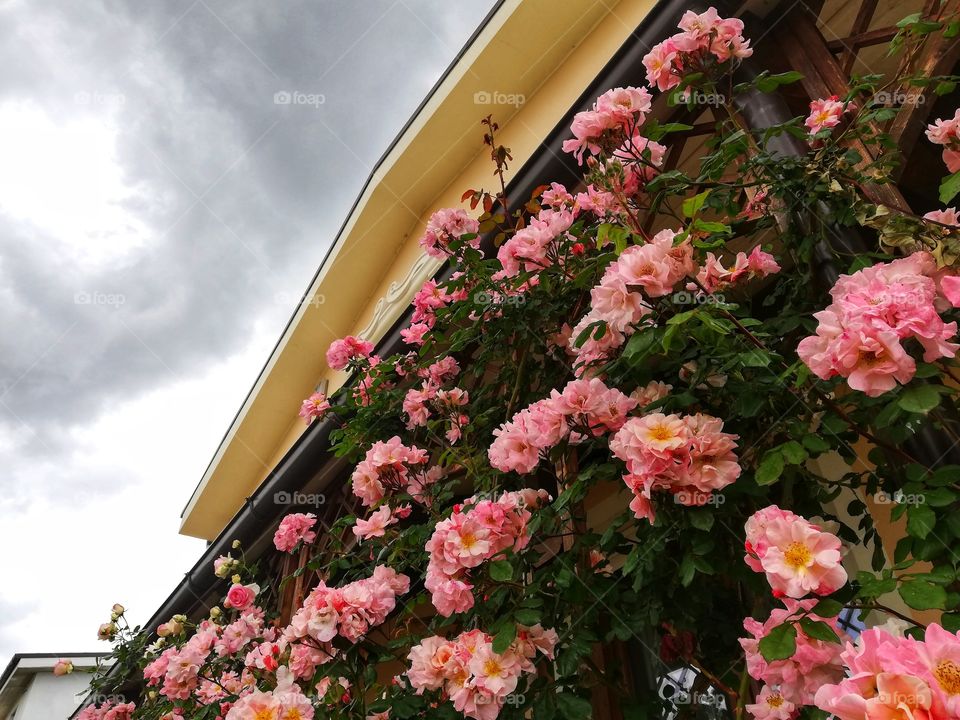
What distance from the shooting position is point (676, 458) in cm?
107

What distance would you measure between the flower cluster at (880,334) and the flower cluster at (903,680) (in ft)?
1.19

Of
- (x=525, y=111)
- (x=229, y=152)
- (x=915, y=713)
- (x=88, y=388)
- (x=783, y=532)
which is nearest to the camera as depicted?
(x=915, y=713)

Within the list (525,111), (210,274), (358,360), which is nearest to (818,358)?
(358,360)

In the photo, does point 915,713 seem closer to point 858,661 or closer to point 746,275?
point 858,661

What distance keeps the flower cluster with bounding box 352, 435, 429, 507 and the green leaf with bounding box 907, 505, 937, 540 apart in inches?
55.8

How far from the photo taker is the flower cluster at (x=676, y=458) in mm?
1061

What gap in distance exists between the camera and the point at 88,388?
53.5 feet

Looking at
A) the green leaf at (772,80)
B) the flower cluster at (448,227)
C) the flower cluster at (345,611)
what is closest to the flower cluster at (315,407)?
the flower cluster at (448,227)

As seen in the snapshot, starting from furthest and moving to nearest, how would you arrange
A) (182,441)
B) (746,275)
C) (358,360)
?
(182,441), (358,360), (746,275)

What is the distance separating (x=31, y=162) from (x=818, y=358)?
9.37 m

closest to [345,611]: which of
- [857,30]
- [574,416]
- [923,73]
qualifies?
[574,416]
